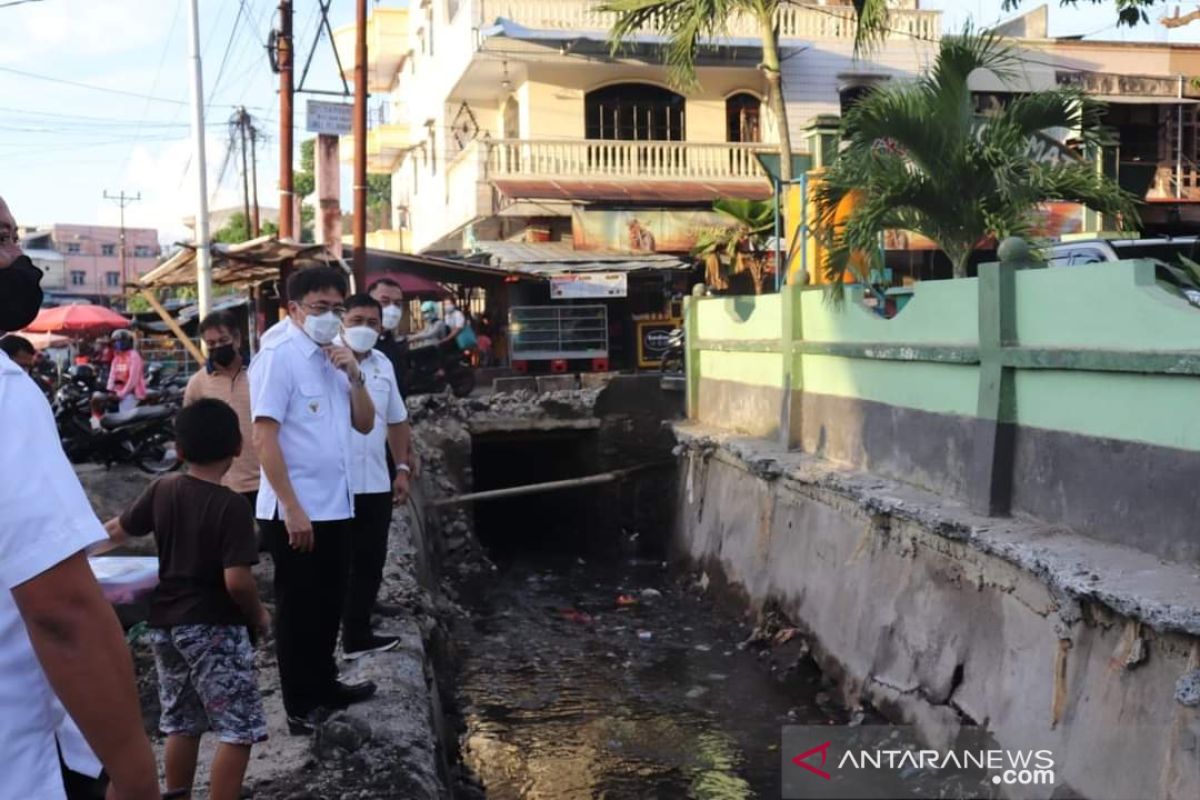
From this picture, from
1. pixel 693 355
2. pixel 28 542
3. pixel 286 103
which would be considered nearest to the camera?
pixel 28 542

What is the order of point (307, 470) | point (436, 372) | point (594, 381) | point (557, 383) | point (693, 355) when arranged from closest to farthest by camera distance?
point (307, 470)
point (693, 355)
point (594, 381)
point (557, 383)
point (436, 372)

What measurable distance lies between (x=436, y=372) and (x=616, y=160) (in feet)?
23.4

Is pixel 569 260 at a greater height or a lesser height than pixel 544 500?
greater

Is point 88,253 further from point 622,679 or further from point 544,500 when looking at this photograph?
point 622,679

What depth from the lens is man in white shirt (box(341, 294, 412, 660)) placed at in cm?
536

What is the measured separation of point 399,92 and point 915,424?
31266mm

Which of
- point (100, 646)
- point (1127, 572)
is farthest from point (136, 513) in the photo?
point (1127, 572)

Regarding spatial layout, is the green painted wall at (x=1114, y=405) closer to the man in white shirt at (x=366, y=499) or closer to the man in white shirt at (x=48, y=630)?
the man in white shirt at (x=366, y=499)

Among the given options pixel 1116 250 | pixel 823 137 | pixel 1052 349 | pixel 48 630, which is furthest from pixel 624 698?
pixel 48 630

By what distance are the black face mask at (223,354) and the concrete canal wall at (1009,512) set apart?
149 inches

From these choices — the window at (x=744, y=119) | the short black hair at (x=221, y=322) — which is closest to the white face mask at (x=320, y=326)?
the short black hair at (x=221, y=322)

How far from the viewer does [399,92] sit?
117 ft

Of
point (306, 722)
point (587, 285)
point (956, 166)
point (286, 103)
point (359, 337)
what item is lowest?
point (306, 722)

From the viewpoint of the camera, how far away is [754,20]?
22125 mm
